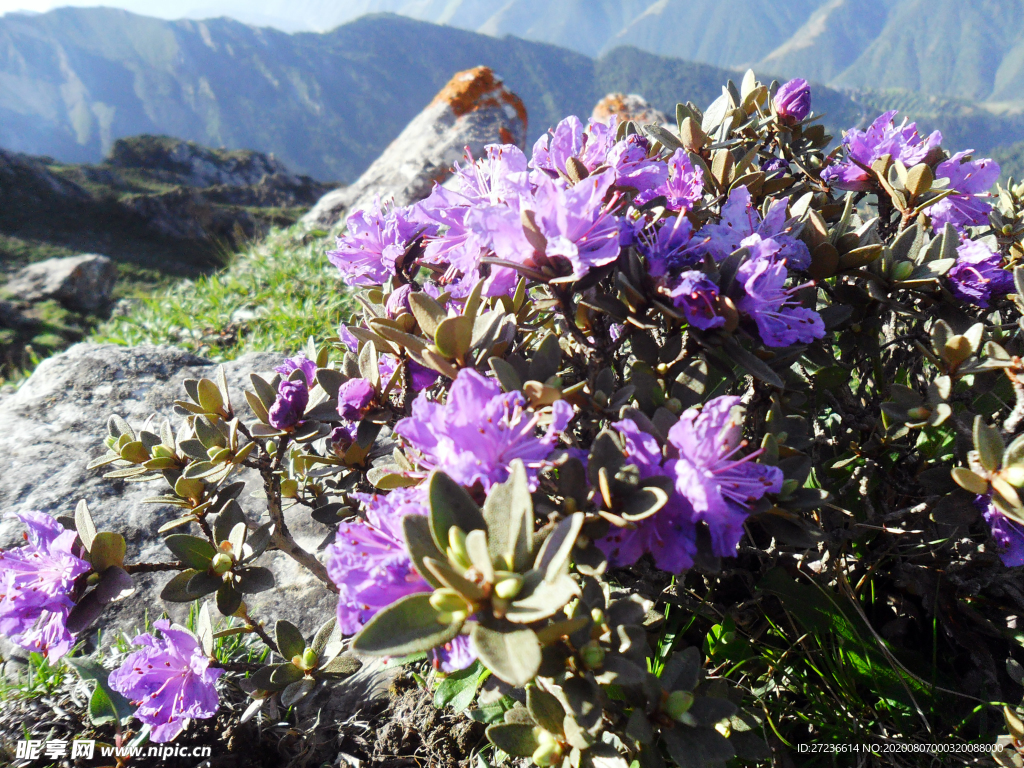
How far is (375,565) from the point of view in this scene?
84 centimetres

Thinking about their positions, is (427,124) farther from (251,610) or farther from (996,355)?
(996,355)

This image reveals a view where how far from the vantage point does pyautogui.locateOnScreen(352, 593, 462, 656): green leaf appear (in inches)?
28.0

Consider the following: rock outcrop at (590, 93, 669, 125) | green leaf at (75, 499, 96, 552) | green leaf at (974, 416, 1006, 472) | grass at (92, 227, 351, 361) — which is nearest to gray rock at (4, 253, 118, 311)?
grass at (92, 227, 351, 361)

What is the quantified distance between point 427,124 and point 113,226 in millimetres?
11284

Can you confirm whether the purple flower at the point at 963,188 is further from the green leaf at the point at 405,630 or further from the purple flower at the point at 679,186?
the green leaf at the point at 405,630

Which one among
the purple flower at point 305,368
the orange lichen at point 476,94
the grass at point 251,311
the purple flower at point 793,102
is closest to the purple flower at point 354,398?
the purple flower at point 305,368

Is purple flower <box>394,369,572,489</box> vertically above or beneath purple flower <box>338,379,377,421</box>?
above

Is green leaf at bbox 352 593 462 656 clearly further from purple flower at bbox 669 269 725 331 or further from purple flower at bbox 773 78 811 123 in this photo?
purple flower at bbox 773 78 811 123

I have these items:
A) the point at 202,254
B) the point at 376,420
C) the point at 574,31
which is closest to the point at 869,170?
the point at 376,420

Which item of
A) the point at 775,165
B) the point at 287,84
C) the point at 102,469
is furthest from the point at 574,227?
the point at 287,84

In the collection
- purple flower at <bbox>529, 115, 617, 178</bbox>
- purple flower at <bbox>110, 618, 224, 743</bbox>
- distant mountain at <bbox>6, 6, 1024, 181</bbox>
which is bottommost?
distant mountain at <bbox>6, 6, 1024, 181</bbox>

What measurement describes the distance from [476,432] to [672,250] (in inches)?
22.2

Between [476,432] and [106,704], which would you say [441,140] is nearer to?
[106,704]

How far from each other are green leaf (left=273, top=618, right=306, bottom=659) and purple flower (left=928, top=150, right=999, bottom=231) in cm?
202
